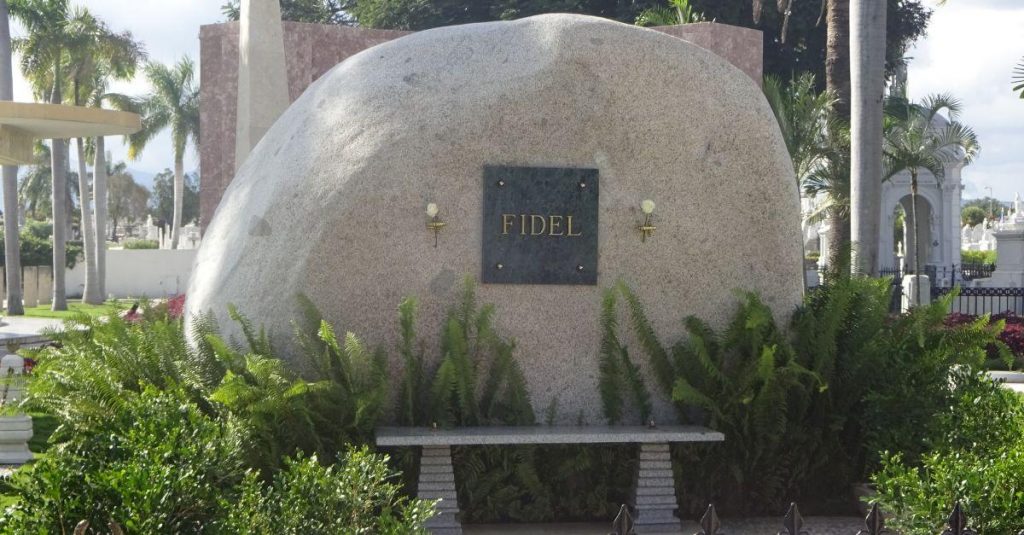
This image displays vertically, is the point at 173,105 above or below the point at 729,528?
above

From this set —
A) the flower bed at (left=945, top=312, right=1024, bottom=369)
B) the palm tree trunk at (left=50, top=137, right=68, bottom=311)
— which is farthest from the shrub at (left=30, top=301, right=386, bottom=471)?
the palm tree trunk at (left=50, top=137, right=68, bottom=311)

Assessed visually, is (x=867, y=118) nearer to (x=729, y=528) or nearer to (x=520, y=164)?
(x=520, y=164)

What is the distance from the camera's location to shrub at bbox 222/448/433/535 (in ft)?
15.8

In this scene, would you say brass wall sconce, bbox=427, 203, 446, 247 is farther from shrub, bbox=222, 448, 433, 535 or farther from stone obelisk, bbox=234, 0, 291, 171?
stone obelisk, bbox=234, 0, 291, 171

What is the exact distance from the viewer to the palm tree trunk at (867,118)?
44.4 feet

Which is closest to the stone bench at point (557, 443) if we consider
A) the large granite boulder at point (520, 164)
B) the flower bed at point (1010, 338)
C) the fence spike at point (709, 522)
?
the large granite boulder at point (520, 164)

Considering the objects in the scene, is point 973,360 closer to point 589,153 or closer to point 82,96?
point 589,153

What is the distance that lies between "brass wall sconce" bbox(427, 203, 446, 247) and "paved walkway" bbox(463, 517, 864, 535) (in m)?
1.86

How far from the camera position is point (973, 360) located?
7648 millimetres

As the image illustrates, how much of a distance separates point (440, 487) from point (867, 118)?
8.69 m

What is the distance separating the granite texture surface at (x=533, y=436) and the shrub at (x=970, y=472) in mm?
1289

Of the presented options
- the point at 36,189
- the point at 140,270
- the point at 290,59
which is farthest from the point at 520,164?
the point at 36,189

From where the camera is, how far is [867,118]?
13695 mm

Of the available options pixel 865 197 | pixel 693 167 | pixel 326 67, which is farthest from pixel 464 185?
pixel 326 67
